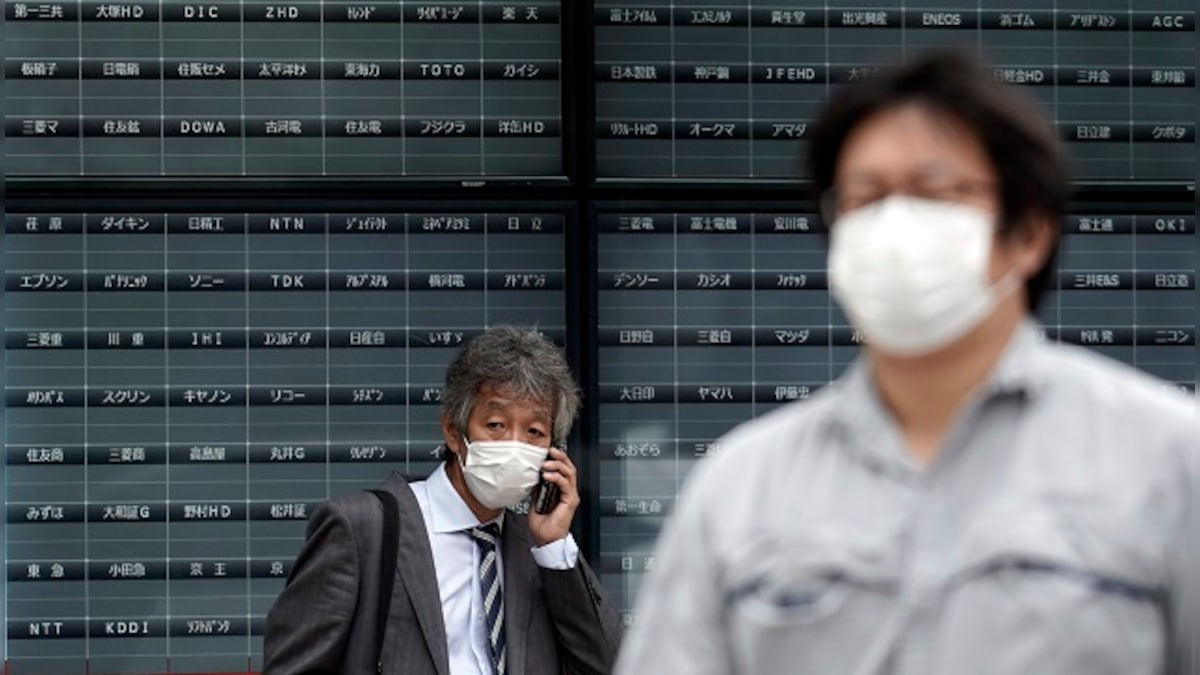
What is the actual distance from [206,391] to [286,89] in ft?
2.98

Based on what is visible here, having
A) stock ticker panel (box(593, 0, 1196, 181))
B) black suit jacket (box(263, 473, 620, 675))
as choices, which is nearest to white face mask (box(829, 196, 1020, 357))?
black suit jacket (box(263, 473, 620, 675))

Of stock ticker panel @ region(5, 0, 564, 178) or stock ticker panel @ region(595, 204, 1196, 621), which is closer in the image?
stock ticker panel @ region(5, 0, 564, 178)

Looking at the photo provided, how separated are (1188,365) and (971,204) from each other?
171 inches

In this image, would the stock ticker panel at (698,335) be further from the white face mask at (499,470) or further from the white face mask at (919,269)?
the white face mask at (919,269)

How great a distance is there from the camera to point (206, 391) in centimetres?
679

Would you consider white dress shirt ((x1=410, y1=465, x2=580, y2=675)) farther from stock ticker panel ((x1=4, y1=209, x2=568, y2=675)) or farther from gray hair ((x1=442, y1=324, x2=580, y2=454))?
stock ticker panel ((x1=4, y1=209, x2=568, y2=675))

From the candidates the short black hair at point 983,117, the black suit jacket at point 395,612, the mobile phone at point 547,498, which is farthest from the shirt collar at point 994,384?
the mobile phone at point 547,498

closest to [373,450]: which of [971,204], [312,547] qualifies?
[312,547]

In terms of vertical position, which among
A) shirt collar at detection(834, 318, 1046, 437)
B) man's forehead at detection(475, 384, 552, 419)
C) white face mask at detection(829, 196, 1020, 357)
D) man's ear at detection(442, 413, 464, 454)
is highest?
white face mask at detection(829, 196, 1020, 357)

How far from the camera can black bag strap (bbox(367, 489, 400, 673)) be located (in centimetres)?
537

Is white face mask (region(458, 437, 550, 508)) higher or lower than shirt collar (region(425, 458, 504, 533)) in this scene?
higher

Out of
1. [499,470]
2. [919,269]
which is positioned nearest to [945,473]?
[919,269]

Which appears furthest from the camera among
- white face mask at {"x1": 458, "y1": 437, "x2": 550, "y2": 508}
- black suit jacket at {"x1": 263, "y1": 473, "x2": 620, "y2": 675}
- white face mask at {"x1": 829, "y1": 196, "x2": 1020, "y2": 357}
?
white face mask at {"x1": 458, "y1": 437, "x2": 550, "y2": 508}

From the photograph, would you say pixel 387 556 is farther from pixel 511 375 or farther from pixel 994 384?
pixel 994 384
